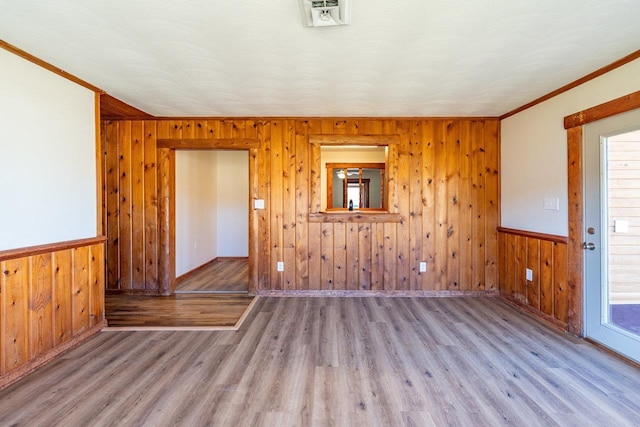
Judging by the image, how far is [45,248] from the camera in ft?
7.42

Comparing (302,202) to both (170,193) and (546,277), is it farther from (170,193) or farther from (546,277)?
(546,277)

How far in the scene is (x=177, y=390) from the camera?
1921 mm

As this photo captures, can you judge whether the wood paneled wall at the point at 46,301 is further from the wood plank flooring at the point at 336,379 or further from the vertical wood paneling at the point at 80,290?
the wood plank flooring at the point at 336,379

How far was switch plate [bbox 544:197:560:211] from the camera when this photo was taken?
294cm

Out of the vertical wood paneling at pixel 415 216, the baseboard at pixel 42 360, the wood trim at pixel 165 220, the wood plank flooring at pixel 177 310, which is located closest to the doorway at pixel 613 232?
the vertical wood paneling at pixel 415 216

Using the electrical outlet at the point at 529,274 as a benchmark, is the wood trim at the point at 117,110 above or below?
above

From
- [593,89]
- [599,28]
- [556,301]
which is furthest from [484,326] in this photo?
[599,28]

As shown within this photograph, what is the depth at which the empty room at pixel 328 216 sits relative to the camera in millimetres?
1783

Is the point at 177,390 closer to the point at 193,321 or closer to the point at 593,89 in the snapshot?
the point at 193,321

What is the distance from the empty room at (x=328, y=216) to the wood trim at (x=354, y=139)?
3 cm

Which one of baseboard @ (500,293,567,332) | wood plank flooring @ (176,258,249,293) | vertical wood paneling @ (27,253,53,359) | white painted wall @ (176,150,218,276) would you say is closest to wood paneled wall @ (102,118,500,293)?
baseboard @ (500,293,567,332)

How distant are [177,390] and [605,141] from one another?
377cm

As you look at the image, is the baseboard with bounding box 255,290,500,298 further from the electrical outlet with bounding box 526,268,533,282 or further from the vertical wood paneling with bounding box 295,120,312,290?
the electrical outlet with bounding box 526,268,533,282

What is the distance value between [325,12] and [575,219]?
2.80 m
